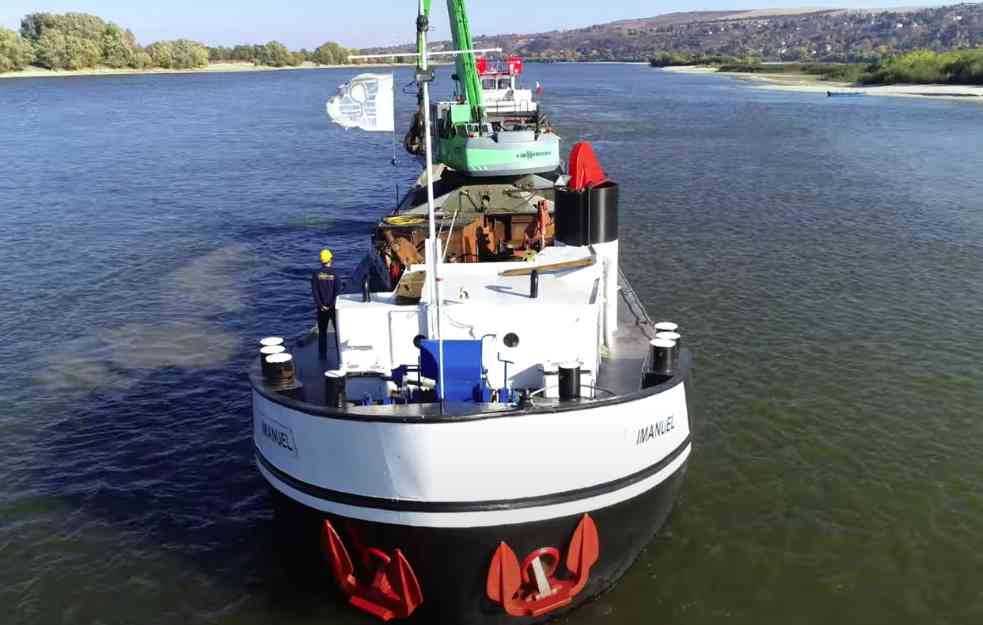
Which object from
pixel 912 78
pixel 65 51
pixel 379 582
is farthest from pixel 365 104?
pixel 65 51

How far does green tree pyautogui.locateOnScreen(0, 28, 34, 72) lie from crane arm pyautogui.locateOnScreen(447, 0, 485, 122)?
135m

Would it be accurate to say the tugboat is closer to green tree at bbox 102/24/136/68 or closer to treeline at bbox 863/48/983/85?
treeline at bbox 863/48/983/85

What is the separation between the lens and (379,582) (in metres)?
9.86

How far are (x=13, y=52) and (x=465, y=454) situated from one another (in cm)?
16447

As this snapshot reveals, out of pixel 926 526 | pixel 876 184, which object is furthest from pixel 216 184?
pixel 926 526

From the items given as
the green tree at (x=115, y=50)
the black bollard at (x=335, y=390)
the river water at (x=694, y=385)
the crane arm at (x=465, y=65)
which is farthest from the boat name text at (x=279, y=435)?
the green tree at (x=115, y=50)

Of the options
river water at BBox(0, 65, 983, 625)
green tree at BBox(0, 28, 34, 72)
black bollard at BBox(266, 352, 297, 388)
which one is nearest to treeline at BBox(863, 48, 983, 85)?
river water at BBox(0, 65, 983, 625)

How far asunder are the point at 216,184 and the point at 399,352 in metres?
37.4

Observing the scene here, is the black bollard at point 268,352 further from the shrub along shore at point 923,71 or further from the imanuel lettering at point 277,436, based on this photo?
the shrub along shore at point 923,71

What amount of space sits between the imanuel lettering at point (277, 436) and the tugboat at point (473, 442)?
32 mm

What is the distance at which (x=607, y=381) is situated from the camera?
1159 cm

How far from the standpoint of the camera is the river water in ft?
37.7

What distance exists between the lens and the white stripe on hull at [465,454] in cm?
924

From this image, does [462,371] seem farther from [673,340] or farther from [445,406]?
[673,340]
